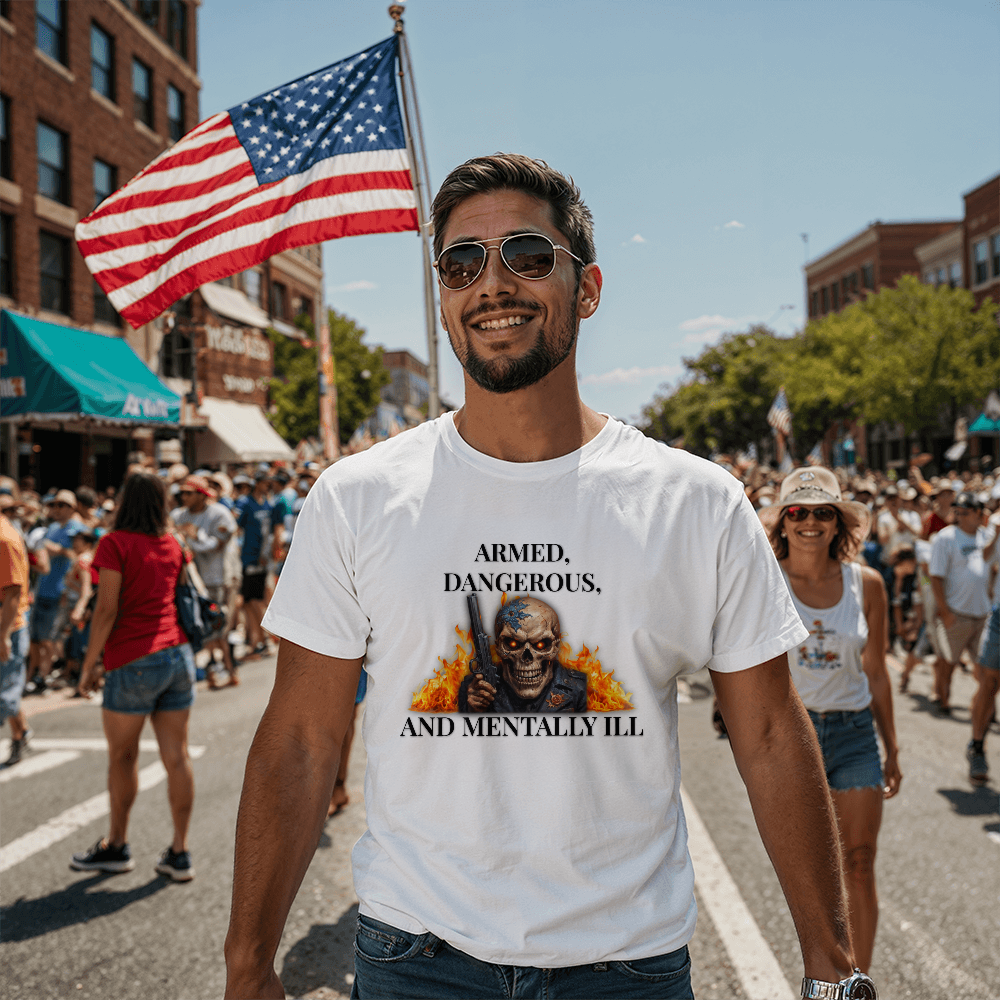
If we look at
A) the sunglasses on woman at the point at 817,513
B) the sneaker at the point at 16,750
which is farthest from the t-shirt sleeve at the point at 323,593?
the sneaker at the point at 16,750

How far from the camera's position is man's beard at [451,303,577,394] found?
205 cm

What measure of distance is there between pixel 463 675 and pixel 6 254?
19884mm

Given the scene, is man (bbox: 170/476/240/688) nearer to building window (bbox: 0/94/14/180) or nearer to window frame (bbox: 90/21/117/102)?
building window (bbox: 0/94/14/180)

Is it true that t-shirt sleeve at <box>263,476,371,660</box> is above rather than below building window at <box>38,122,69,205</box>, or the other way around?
below

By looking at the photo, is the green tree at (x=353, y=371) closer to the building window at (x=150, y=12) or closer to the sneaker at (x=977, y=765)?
the building window at (x=150, y=12)

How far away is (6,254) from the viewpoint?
18453 millimetres

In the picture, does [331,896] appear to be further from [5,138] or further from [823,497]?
[5,138]

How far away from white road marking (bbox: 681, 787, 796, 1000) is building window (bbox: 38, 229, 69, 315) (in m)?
19.1

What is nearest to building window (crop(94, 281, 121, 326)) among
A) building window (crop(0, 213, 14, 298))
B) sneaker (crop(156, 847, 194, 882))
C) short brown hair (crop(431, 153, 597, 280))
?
building window (crop(0, 213, 14, 298))

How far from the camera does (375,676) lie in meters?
1.90

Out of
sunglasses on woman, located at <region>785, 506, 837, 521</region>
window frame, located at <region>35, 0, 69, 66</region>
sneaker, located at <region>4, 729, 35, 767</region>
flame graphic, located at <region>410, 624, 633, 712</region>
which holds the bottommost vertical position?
sneaker, located at <region>4, 729, 35, 767</region>

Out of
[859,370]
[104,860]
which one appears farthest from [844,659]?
[859,370]

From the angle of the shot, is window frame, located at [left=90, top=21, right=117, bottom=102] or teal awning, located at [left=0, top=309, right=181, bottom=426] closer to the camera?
teal awning, located at [left=0, top=309, right=181, bottom=426]

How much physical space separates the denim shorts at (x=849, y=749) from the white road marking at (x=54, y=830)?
14.3 feet
